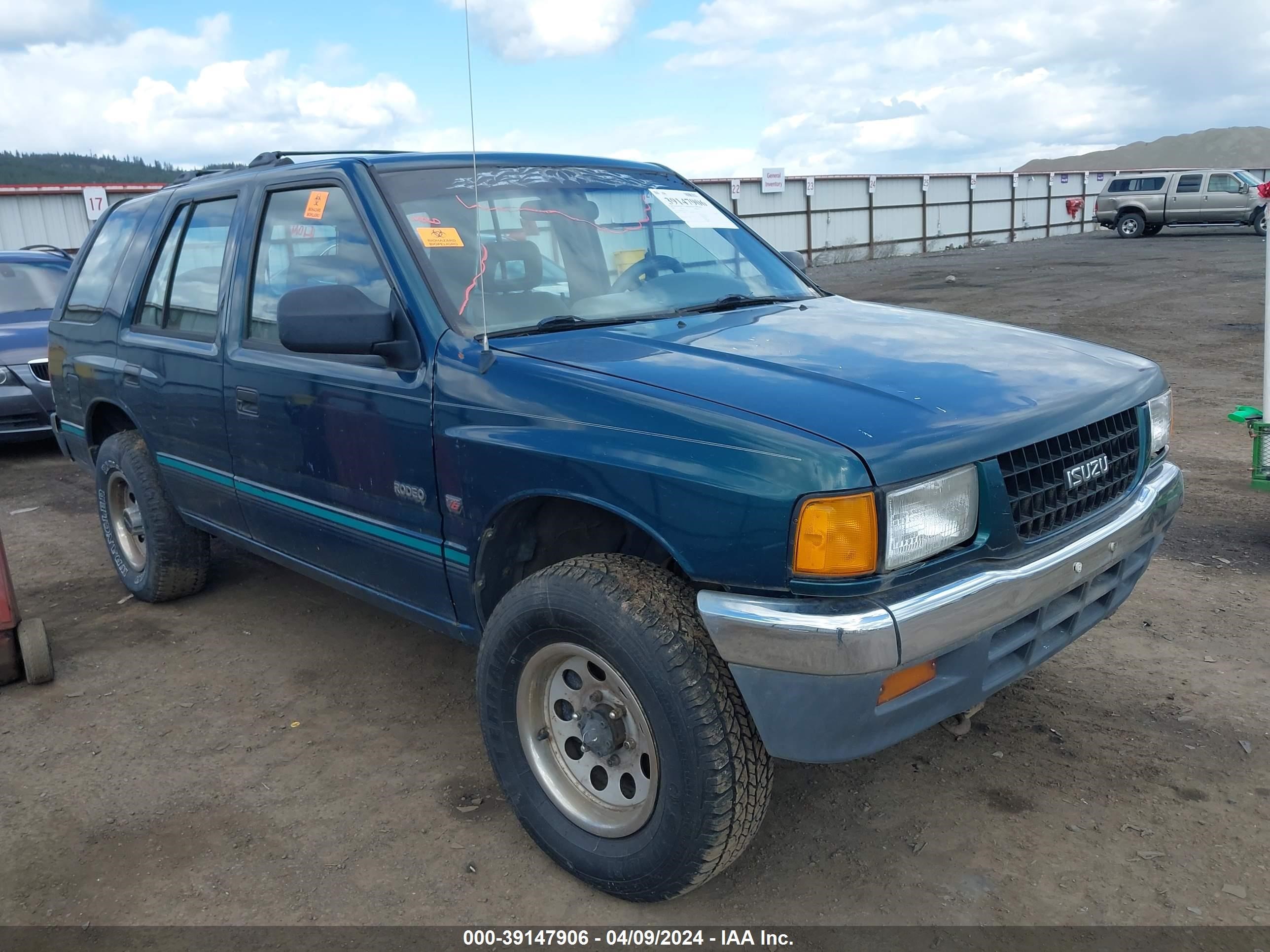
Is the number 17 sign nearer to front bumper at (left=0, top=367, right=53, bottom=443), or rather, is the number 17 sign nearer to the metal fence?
front bumper at (left=0, top=367, right=53, bottom=443)

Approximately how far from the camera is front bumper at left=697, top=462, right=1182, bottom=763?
7.08 feet

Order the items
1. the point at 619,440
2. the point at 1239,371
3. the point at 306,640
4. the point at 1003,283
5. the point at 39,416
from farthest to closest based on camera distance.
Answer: the point at 1003,283, the point at 1239,371, the point at 39,416, the point at 306,640, the point at 619,440

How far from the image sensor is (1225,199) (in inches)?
1124

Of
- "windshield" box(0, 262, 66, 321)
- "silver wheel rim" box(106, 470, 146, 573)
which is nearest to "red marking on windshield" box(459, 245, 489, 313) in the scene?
"silver wheel rim" box(106, 470, 146, 573)

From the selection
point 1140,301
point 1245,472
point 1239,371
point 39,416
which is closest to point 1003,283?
point 1140,301

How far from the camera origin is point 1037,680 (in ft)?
12.1

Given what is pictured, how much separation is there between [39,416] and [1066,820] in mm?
7994

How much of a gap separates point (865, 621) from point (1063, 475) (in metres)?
0.79

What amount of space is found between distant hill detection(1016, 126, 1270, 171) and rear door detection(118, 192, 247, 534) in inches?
4874

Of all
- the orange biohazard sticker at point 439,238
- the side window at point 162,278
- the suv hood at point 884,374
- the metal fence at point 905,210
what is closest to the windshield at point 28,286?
the side window at point 162,278

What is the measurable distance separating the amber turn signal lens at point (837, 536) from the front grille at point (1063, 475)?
1.44 feet

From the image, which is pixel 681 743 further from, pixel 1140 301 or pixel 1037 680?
pixel 1140 301

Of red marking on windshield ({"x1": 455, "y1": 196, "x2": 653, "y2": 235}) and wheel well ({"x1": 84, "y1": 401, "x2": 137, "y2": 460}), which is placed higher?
red marking on windshield ({"x1": 455, "y1": 196, "x2": 653, "y2": 235})

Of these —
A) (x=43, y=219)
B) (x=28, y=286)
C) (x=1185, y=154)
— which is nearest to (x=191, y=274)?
(x=28, y=286)
